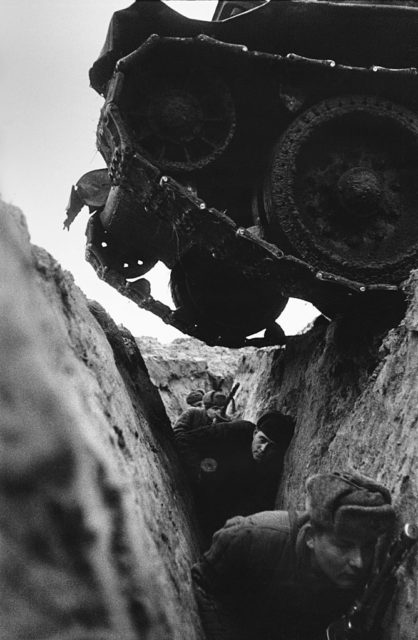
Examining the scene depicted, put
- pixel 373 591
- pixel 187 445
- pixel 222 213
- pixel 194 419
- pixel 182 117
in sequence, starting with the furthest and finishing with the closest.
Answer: pixel 194 419 < pixel 187 445 < pixel 182 117 < pixel 222 213 < pixel 373 591

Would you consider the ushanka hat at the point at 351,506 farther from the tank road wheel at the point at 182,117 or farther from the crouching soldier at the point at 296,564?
the tank road wheel at the point at 182,117

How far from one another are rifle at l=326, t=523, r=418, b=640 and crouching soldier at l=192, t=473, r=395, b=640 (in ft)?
0.16

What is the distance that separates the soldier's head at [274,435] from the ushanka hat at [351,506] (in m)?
2.44

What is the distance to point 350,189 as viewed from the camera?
5699mm

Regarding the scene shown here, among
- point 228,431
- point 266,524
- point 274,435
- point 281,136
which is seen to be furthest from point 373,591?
point 281,136

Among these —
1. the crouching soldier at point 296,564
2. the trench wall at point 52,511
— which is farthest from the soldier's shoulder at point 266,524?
the trench wall at point 52,511

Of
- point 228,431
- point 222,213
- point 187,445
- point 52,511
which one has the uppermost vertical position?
point 222,213

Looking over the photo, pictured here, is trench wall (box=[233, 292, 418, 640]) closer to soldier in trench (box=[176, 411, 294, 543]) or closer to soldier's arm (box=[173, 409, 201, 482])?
soldier in trench (box=[176, 411, 294, 543])

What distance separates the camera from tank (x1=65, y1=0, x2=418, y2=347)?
552cm

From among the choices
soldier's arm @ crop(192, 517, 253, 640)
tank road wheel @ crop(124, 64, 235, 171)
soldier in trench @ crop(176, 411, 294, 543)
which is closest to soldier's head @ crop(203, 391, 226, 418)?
soldier in trench @ crop(176, 411, 294, 543)

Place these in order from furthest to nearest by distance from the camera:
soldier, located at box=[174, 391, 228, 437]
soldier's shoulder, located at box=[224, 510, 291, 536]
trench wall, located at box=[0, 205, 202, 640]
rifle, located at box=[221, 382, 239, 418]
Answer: rifle, located at box=[221, 382, 239, 418] → soldier, located at box=[174, 391, 228, 437] → soldier's shoulder, located at box=[224, 510, 291, 536] → trench wall, located at box=[0, 205, 202, 640]

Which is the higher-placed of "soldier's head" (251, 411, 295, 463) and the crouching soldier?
"soldier's head" (251, 411, 295, 463)

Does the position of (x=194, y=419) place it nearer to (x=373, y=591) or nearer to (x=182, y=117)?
(x=182, y=117)

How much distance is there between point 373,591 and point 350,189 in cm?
329
